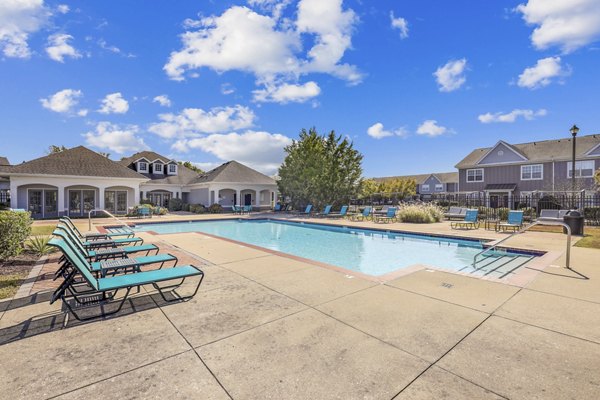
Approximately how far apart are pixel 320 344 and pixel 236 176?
1252 inches

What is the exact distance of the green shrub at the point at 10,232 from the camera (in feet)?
22.4

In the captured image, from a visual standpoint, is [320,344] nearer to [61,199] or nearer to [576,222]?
[576,222]

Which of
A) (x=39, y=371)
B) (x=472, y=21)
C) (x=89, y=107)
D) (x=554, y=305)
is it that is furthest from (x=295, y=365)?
(x=89, y=107)

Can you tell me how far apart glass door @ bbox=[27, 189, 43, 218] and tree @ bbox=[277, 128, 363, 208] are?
20965 millimetres

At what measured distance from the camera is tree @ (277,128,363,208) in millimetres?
28723

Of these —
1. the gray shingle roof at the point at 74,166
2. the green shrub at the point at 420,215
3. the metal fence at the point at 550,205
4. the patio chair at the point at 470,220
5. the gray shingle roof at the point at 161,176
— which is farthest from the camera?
the gray shingle roof at the point at 161,176

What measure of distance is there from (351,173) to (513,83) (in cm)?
1555

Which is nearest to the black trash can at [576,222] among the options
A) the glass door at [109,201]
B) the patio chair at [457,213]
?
the patio chair at [457,213]

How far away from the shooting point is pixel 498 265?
8.44 m

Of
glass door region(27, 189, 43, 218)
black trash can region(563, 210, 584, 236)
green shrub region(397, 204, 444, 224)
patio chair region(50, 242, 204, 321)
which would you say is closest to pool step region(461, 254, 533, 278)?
black trash can region(563, 210, 584, 236)

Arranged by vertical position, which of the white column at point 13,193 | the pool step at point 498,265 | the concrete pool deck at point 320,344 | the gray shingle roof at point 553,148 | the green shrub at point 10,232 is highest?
the gray shingle roof at point 553,148

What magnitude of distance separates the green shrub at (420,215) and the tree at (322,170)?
9874 mm

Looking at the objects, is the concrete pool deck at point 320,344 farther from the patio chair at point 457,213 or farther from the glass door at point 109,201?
the glass door at point 109,201

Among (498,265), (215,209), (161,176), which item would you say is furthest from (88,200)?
(498,265)
